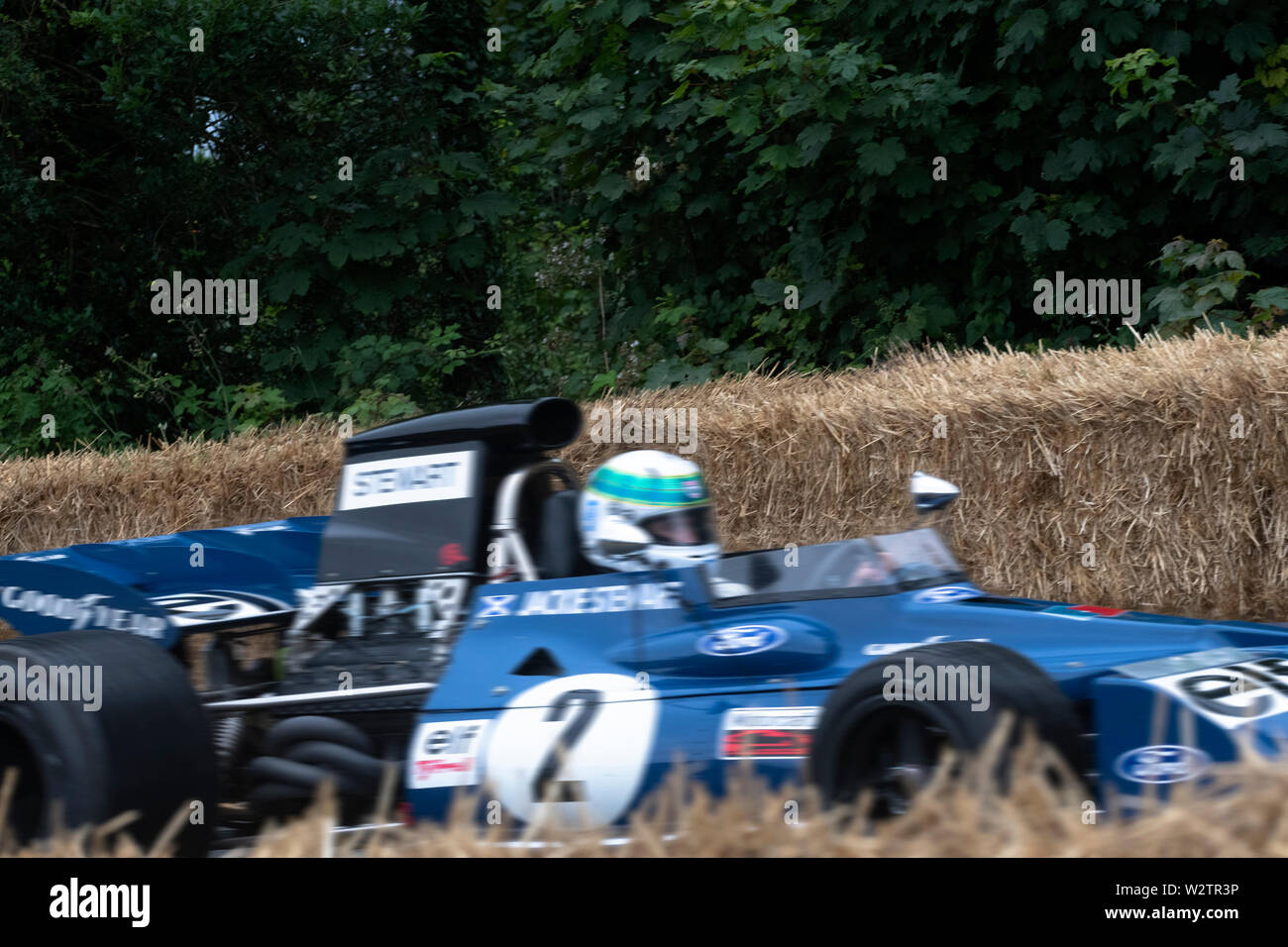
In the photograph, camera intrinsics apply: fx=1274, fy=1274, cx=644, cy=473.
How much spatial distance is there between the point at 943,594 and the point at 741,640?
667 millimetres

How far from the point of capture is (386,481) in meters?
4.89

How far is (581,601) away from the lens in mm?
4211

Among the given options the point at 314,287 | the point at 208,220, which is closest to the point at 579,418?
the point at 314,287

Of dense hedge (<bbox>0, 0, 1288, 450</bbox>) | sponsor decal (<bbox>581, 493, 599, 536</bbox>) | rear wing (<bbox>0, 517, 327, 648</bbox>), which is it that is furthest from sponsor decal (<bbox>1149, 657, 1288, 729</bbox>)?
dense hedge (<bbox>0, 0, 1288, 450</bbox>)

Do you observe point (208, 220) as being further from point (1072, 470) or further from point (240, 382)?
point (1072, 470)

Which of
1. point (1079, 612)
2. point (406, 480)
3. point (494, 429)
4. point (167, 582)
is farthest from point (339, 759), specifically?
point (1079, 612)

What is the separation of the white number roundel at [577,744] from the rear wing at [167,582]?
1.60 meters

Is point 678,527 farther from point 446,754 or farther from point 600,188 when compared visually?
point 600,188

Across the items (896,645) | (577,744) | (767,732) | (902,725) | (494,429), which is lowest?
(577,744)

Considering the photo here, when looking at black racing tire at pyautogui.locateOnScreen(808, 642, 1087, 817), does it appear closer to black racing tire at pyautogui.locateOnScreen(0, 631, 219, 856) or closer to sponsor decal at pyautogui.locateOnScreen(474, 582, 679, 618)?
sponsor decal at pyautogui.locateOnScreen(474, 582, 679, 618)

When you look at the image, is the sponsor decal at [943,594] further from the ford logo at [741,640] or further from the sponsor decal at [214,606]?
the sponsor decal at [214,606]

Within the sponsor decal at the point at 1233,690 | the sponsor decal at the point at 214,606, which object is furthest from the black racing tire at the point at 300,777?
the sponsor decal at the point at 1233,690

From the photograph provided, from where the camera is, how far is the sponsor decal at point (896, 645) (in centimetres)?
379

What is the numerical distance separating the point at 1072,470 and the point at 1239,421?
96 cm
